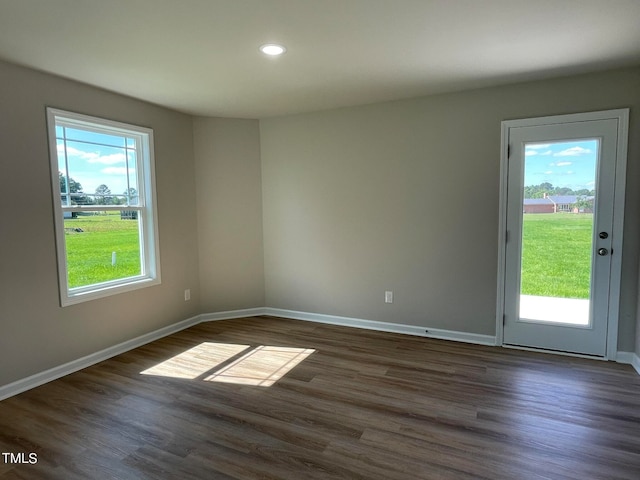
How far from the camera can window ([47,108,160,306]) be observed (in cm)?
315

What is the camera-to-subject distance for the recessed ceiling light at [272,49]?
2.47 meters

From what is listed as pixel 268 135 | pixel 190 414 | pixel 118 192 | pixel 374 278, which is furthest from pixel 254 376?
pixel 268 135

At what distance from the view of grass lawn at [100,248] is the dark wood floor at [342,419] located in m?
0.82

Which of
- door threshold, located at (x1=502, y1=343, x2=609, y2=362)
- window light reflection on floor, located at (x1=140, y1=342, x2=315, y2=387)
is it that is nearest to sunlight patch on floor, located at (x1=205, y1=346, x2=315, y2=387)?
window light reflection on floor, located at (x1=140, y1=342, x2=315, y2=387)

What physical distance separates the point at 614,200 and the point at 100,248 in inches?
181

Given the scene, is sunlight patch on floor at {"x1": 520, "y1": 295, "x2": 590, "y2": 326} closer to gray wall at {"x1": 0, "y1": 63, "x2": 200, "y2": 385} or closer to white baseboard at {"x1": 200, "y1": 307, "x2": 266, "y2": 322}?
white baseboard at {"x1": 200, "y1": 307, "x2": 266, "y2": 322}

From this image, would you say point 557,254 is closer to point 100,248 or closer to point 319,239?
point 319,239

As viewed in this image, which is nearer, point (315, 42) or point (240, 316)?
point (315, 42)

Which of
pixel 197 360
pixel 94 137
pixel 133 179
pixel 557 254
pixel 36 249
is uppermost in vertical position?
pixel 94 137

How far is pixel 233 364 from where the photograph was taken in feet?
10.9

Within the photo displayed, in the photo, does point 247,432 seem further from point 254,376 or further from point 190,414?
point 254,376

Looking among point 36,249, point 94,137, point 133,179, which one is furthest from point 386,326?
point 94,137

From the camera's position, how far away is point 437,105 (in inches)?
145

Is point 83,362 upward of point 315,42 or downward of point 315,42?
downward
